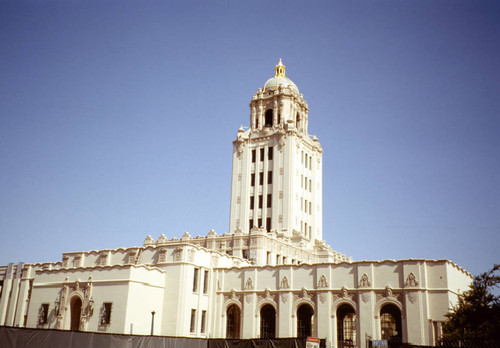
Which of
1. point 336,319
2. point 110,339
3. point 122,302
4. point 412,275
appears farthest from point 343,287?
point 110,339

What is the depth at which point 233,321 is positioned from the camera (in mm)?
Result: 52156

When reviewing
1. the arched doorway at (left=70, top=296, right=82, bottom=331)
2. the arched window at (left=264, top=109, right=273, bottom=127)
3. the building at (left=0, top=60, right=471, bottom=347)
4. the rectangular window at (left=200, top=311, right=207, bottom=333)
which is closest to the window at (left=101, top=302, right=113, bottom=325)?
the building at (left=0, top=60, right=471, bottom=347)

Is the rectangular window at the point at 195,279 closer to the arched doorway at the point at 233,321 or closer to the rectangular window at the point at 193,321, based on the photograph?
the rectangular window at the point at 193,321

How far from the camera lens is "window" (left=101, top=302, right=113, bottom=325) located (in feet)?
152

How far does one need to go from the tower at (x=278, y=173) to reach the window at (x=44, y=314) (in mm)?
28231

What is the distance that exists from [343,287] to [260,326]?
31.5ft

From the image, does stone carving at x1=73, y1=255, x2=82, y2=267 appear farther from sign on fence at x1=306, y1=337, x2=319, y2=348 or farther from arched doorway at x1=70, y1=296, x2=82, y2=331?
sign on fence at x1=306, y1=337, x2=319, y2=348

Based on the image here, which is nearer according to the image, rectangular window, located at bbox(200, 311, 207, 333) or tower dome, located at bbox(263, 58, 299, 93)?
rectangular window, located at bbox(200, 311, 207, 333)

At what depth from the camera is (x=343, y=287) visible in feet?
152

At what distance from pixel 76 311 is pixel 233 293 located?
15672mm

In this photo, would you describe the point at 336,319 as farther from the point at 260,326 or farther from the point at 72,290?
the point at 72,290

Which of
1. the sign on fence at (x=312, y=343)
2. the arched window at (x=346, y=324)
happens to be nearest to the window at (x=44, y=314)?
the arched window at (x=346, y=324)

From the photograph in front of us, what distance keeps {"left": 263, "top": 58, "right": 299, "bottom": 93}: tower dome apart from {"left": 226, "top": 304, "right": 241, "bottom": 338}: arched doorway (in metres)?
43.5

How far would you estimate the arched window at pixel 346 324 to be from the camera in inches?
1852
